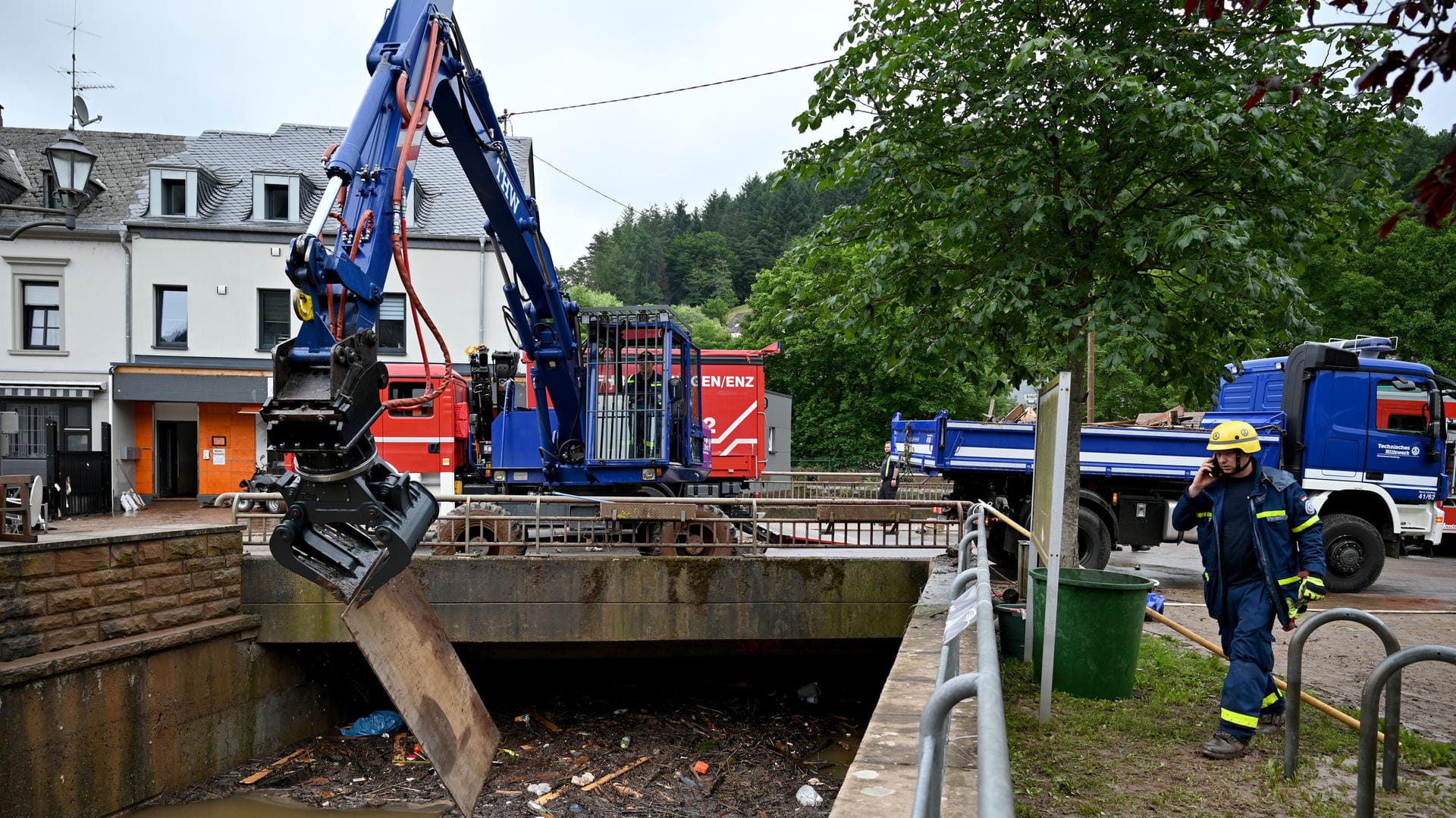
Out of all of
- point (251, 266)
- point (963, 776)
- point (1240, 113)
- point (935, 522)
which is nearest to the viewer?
point (963, 776)

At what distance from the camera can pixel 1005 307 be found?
628 cm

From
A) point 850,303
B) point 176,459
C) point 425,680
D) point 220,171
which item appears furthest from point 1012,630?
point 220,171

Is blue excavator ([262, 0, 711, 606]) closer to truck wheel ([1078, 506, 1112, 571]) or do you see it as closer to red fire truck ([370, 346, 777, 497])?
red fire truck ([370, 346, 777, 497])

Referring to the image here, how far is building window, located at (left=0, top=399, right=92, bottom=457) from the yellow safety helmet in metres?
22.7

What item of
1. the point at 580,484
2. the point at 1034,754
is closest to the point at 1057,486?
the point at 1034,754

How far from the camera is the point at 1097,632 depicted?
524cm

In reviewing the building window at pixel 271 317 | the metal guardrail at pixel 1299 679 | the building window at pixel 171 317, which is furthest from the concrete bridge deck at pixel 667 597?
the building window at pixel 171 317

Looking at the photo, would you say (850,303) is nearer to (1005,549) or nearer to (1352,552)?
(1005,549)

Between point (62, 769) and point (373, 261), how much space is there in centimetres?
514

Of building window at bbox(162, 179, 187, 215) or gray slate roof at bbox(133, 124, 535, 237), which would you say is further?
gray slate roof at bbox(133, 124, 535, 237)

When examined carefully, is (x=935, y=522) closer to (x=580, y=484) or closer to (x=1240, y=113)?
(x=580, y=484)

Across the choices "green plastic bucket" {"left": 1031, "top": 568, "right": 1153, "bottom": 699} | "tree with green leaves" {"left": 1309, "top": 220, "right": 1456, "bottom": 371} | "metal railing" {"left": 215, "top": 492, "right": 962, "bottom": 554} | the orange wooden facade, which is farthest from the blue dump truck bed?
"tree with green leaves" {"left": 1309, "top": 220, "right": 1456, "bottom": 371}

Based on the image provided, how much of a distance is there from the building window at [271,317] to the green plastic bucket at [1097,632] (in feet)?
65.6

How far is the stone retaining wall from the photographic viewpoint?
269 inches
